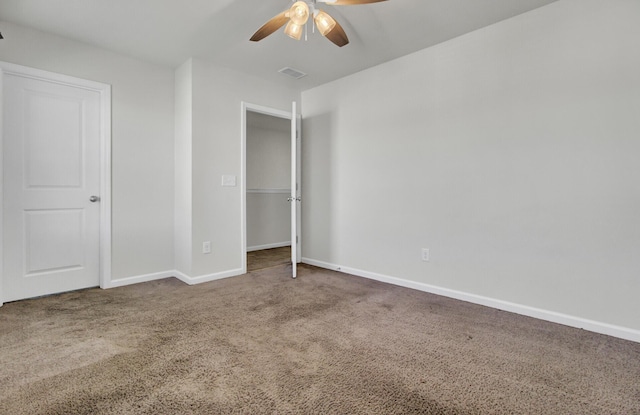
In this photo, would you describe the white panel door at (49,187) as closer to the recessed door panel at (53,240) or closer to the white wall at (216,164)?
the recessed door panel at (53,240)

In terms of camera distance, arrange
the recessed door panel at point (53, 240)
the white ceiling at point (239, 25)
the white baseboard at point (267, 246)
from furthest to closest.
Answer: the white baseboard at point (267, 246)
the recessed door panel at point (53, 240)
the white ceiling at point (239, 25)

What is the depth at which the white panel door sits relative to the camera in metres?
2.74

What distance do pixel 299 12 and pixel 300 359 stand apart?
228 cm

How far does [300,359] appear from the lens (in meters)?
1.82

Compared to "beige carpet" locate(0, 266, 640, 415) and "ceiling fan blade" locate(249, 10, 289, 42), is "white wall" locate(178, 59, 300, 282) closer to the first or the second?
"beige carpet" locate(0, 266, 640, 415)

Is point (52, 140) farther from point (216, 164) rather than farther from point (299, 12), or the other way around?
point (299, 12)

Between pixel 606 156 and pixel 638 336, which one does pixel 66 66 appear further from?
pixel 638 336

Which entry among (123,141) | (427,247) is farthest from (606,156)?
(123,141)

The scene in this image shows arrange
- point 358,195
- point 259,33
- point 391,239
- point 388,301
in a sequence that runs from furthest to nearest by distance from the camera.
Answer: point 358,195
point 391,239
point 388,301
point 259,33

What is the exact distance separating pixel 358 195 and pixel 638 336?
101 inches

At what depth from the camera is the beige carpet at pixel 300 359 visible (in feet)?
4.74

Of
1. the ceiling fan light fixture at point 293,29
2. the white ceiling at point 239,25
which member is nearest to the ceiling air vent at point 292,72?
the white ceiling at point 239,25

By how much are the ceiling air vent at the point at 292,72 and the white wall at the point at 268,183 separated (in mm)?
1513

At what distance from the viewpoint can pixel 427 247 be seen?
3.13 metres
